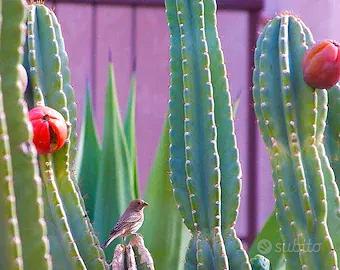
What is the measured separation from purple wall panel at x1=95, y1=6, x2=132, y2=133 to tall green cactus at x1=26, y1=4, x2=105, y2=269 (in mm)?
2209

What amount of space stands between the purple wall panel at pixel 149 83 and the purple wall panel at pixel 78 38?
0.25 metres

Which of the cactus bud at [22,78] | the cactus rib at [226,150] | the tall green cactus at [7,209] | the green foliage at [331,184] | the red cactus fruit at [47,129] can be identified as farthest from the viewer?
the green foliage at [331,184]

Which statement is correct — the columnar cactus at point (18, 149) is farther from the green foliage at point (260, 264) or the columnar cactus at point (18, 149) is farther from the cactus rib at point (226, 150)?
→ the green foliage at point (260, 264)

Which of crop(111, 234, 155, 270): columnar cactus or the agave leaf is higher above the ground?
the agave leaf

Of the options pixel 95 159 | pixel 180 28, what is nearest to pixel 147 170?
pixel 95 159

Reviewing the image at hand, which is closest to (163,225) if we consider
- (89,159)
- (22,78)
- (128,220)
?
(89,159)

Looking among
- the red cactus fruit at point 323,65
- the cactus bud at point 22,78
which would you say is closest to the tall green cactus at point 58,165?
the cactus bud at point 22,78

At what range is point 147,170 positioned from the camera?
16.4 feet

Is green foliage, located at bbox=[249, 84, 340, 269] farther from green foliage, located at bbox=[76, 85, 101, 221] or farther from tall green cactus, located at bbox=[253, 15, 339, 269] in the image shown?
green foliage, located at bbox=[76, 85, 101, 221]

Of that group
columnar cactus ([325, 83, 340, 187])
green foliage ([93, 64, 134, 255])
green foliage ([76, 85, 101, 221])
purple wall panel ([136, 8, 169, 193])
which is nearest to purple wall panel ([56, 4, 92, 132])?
purple wall panel ([136, 8, 169, 193])

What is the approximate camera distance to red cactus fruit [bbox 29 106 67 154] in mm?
2389

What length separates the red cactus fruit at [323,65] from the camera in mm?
2693

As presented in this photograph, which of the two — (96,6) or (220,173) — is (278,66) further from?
(96,6)

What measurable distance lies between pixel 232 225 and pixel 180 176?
19cm
